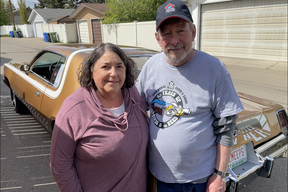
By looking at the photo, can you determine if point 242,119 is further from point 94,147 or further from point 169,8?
point 94,147

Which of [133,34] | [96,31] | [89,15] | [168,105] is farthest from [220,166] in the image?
[89,15]

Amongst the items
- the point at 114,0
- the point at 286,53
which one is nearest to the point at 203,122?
the point at 286,53

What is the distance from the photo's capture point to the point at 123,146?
1447mm

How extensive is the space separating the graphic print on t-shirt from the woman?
0.43 feet

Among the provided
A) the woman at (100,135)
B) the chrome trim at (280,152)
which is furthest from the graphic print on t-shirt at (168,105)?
the chrome trim at (280,152)

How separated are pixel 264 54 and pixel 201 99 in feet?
34.2

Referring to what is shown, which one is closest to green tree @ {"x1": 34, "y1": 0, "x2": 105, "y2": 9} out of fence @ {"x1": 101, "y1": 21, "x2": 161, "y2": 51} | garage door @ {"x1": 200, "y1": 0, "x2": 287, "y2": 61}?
fence @ {"x1": 101, "y1": 21, "x2": 161, "y2": 51}

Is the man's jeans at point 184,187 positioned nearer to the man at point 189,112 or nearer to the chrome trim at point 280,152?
the man at point 189,112

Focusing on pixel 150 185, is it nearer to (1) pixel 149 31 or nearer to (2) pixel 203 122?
(2) pixel 203 122

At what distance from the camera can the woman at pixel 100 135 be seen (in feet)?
4.53

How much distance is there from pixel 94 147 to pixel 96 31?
20.8 meters

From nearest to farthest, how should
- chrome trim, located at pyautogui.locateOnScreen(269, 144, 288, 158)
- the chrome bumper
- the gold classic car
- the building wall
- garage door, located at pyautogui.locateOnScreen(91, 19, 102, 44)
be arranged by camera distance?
the chrome bumper
the gold classic car
chrome trim, located at pyautogui.locateOnScreen(269, 144, 288, 158)
garage door, located at pyautogui.locateOnScreen(91, 19, 102, 44)
the building wall

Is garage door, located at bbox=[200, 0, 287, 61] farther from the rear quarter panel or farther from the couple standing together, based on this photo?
the couple standing together

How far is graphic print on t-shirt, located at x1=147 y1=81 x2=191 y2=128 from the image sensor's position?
153 centimetres
